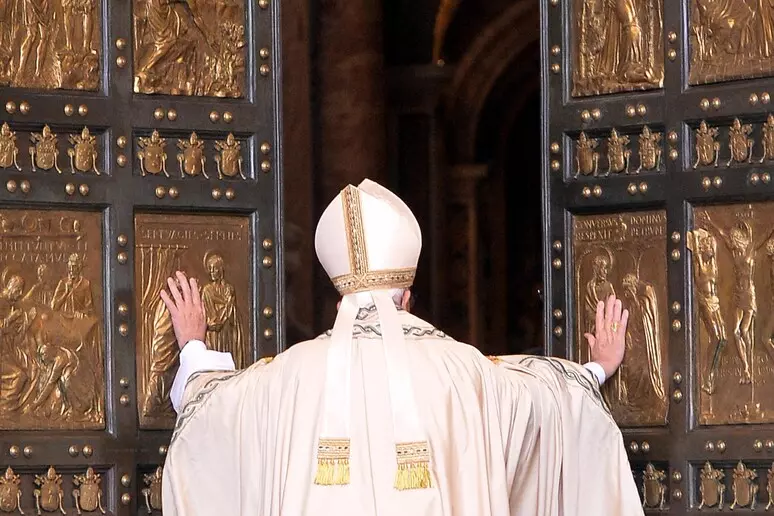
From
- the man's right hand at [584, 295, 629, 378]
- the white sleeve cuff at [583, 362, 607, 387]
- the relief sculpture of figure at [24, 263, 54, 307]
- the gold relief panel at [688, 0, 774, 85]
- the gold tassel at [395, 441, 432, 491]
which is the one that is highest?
the gold relief panel at [688, 0, 774, 85]

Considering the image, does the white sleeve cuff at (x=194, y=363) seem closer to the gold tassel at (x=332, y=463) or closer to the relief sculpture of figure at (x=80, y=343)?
the relief sculpture of figure at (x=80, y=343)

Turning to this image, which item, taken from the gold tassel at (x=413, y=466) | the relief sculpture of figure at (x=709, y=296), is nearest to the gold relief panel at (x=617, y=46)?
the relief sculpture of figure at (x=709, y=296)

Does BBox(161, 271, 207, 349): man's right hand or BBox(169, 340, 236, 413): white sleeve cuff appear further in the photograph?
BBox(161, 271, 207, 349): man's right hand

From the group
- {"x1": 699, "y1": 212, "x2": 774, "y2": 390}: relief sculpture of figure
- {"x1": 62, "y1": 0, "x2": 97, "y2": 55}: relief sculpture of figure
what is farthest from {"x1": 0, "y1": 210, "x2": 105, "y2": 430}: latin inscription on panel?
{"x1": 699, "y1": 212, "x2": 774, "y2": 390}: relief sculpture of figure

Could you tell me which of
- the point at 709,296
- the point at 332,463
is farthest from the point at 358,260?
the point at 709,296

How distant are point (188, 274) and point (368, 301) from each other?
104 centimetres

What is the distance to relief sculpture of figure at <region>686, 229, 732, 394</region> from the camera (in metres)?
5.39

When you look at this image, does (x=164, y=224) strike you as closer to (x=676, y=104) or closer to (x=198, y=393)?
(x=198, y=393)

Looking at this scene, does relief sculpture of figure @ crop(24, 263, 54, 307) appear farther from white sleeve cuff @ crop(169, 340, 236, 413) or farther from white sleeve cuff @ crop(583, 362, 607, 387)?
white sleeve cuff @ crop(583, 362, 607, 387)

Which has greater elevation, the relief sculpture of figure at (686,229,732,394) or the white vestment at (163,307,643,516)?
the relief sculpture of figure at (686,229,732,394)

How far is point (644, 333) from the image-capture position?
5.50m

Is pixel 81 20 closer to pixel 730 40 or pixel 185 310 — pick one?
pixel 185 310

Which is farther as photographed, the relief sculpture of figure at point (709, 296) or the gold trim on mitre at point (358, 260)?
the relief sculpture of figure at point (709, 296)

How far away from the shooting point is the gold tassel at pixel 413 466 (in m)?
4.58
